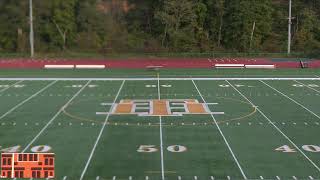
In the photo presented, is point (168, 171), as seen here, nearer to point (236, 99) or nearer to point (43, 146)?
point (43, 146)

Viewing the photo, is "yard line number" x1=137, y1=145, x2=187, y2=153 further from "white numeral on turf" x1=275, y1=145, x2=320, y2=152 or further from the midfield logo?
the midfield logo

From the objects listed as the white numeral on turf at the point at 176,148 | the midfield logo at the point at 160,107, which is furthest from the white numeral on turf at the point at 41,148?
the midfield logo at the point at 160,107

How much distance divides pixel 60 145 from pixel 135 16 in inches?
1832

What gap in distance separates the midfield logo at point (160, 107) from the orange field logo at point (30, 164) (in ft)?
30.4

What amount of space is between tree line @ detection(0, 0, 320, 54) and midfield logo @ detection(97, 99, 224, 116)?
33.8m

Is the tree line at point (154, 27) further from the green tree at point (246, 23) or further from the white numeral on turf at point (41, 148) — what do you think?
the white numeral on turf at point (41, 148)

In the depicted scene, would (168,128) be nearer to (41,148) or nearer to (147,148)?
(147,148)

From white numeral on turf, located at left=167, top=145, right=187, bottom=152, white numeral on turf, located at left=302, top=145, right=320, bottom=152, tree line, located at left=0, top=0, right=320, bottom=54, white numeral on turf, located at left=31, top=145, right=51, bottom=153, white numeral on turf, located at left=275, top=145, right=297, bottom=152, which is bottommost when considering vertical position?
white numeral on turf, located at left=31, top=145, right=51, bottom=153

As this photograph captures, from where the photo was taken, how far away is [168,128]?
17.1 metres

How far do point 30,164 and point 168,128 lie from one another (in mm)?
7575

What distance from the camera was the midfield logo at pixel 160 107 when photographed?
65.4 ft

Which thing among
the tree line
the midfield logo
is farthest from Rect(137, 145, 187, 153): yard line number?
the tree line

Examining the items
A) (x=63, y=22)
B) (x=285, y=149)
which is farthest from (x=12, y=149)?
(x=63, y=22)

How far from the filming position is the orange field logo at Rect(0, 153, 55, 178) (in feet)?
32.9
